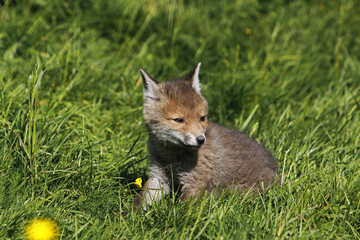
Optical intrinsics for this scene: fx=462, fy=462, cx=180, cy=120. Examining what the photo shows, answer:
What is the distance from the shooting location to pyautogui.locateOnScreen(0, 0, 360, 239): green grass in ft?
12.3

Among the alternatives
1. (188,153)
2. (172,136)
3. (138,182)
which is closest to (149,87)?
(172,136)

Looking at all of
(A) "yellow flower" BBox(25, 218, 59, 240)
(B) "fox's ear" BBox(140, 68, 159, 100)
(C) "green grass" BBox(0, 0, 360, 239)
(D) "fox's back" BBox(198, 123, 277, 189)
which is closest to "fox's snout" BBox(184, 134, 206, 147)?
(D) "fox's back" BBox(198, 123, 277, 189)

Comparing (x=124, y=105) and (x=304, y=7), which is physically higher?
(x=304, y=7)

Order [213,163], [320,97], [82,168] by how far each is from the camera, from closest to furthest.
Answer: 1. [82,168]
2. [213,163]
3. [320,97]

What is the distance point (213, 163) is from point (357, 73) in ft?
11.2

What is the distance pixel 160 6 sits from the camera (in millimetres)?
7402

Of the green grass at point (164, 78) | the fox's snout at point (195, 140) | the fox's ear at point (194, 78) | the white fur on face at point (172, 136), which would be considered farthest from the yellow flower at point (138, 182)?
the fox's ear at point (194, 78)

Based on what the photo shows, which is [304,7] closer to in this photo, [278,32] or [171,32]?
[278,32]

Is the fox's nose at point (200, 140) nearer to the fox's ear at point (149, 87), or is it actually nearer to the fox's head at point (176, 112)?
the fox's head at point (176, 112)

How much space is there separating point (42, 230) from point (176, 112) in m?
1.71

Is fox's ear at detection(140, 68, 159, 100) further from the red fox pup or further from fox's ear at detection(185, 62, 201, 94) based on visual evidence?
fox's ear at detection(185, 62, 201, 94)

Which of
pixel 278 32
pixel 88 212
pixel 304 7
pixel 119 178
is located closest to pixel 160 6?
pixel 278 32

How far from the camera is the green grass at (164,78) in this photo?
3762 mm

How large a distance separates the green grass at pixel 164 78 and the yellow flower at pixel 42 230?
2.3 inches
